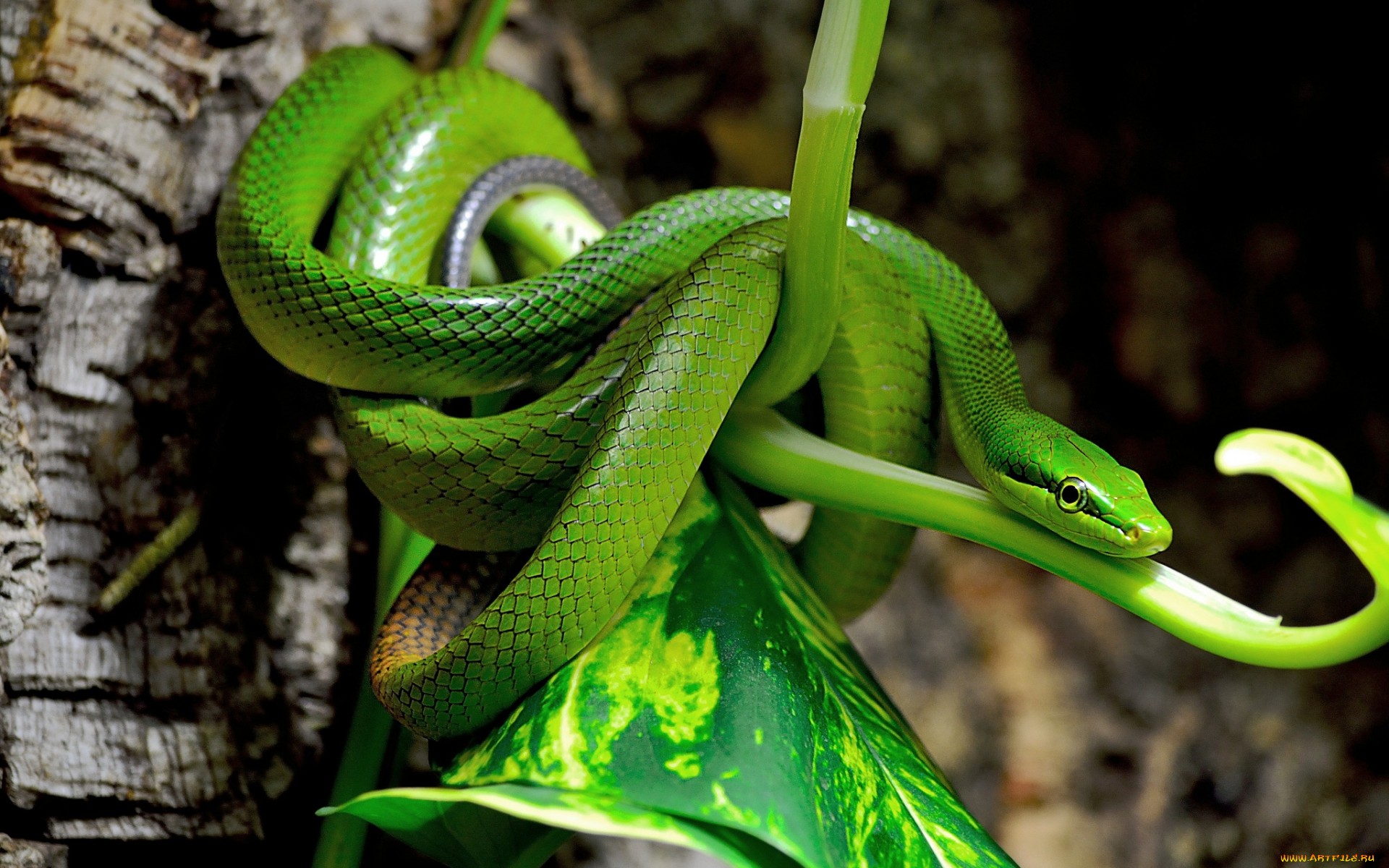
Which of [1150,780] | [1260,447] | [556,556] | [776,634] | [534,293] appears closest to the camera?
[1260,447]

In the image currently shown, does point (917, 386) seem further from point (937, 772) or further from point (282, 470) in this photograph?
point (282, 470)

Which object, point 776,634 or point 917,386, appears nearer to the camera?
point 776,634

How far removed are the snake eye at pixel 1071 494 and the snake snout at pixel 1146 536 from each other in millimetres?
62

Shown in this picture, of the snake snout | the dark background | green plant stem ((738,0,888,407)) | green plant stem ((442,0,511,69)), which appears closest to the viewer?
green plant stem ((738,0,888,407))

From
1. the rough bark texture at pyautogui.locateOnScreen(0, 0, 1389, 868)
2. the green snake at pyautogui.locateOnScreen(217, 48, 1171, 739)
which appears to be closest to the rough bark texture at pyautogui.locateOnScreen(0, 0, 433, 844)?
the rough bark texture at pyautogui.locateOnScreen(0, 0, 1389, 868)

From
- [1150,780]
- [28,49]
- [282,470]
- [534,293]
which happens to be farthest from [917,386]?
[1150,780]

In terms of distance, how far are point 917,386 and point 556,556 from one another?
1.87ft

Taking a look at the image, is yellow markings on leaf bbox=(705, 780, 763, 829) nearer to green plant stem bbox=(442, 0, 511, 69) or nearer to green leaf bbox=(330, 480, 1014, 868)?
green leaf bbox=(330, 480, 1014, 868)

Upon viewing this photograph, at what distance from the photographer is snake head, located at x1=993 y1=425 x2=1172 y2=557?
0.97 m

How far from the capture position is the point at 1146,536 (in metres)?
0.97

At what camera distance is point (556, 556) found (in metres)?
0.91

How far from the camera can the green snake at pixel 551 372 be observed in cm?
95

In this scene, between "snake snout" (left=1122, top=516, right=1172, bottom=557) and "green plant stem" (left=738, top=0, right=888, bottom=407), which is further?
"snake snout" (left=1122, top=516, right=1172, bottom=557)

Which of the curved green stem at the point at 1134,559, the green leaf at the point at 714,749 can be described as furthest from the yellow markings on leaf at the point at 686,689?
the curved green stem at the point at 1134,559
